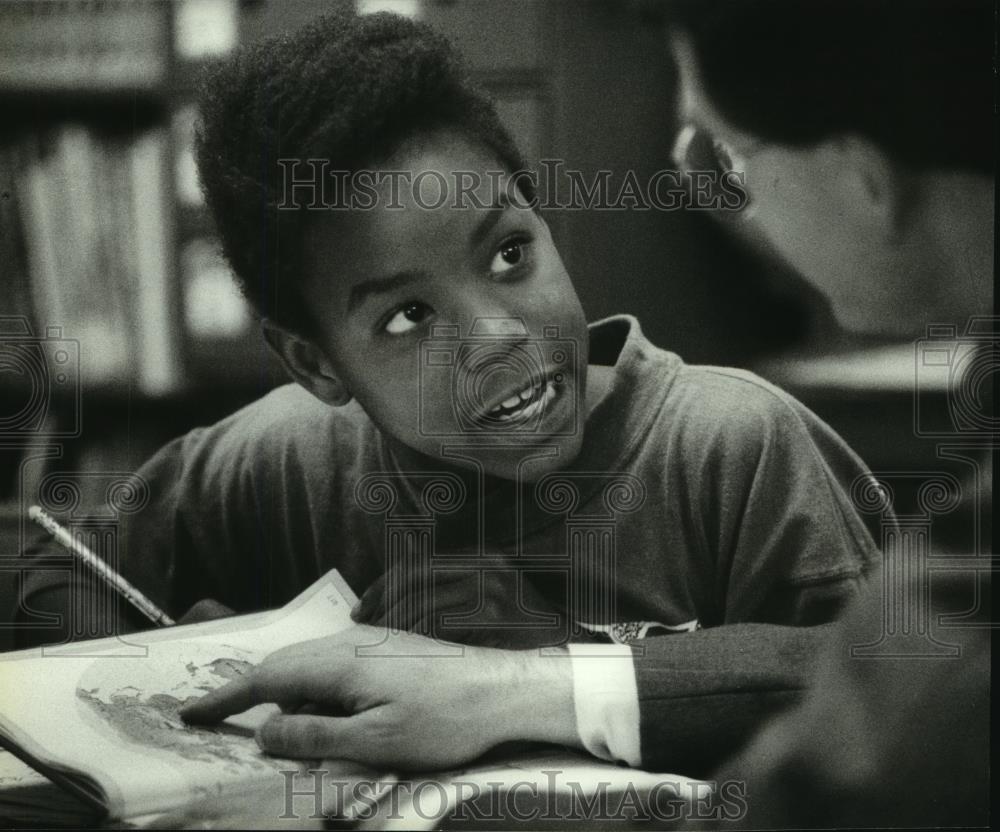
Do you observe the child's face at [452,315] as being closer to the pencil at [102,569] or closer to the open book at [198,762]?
the open book at [198,762]

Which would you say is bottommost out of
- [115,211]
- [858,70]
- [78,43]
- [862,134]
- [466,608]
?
[466,608]

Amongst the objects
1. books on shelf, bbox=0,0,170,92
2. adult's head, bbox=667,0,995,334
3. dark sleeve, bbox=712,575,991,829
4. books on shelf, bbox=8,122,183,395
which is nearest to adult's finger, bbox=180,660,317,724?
books on shelf, bbox=8,122,183,395

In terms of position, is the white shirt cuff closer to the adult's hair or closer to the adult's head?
the adult's head

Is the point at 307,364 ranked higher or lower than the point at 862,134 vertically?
lower

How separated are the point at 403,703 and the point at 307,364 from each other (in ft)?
2.77

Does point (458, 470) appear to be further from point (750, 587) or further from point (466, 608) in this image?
point (750, 587)

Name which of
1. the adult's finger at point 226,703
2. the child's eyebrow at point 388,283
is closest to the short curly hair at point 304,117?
the child's eyebrow at point 388,283

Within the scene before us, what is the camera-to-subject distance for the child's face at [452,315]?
2.78 meters

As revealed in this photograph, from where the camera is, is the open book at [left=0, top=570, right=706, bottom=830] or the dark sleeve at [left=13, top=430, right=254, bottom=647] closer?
the open book at [left=0, top=570, right=706, bottom=830]

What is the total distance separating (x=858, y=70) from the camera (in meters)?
2.93

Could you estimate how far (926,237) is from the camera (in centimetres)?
300

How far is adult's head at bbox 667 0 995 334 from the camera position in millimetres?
2904

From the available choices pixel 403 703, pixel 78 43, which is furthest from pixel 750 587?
pixel 78 43

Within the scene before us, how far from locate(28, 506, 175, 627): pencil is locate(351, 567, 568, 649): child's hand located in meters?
0.49
